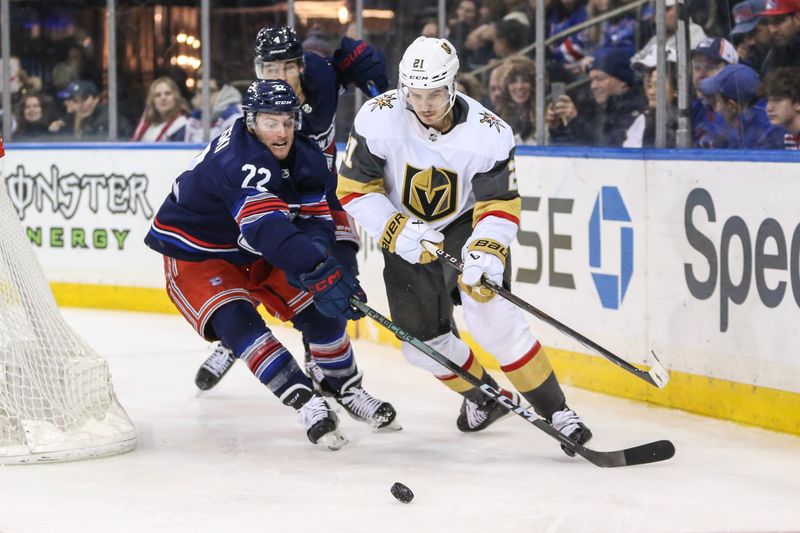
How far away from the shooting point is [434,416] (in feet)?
14.3

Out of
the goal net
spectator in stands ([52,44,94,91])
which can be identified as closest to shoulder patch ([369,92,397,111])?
the goal net

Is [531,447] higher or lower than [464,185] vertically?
lower

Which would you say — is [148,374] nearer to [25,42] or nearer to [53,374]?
[53,374]

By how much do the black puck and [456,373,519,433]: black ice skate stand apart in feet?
2.75

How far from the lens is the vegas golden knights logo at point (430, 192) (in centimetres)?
370

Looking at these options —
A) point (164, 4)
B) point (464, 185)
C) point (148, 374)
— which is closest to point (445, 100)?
point (464, 185)

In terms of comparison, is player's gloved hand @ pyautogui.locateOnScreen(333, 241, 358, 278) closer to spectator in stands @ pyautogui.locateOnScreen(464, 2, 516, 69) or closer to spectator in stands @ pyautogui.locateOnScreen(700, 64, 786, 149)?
spectator in stands @ pyautogui.locateOnScreen(700, 64, 786, 149)

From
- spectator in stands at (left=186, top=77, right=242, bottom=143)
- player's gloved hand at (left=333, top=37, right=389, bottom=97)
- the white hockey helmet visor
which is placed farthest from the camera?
spectator in stands at (left=186, top=77, right=242, bottom=143)

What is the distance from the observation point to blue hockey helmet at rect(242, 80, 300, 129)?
3605mm

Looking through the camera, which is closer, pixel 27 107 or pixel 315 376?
pixel 315 376

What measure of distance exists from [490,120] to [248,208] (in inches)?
27.4

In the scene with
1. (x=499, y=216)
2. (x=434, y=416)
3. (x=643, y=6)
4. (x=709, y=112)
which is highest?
(x=643, y=6)

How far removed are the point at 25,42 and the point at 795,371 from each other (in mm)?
4899

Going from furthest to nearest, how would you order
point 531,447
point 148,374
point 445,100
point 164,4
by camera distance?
point 164,4 < point 148,374 < point 531,447 < point 445,100
